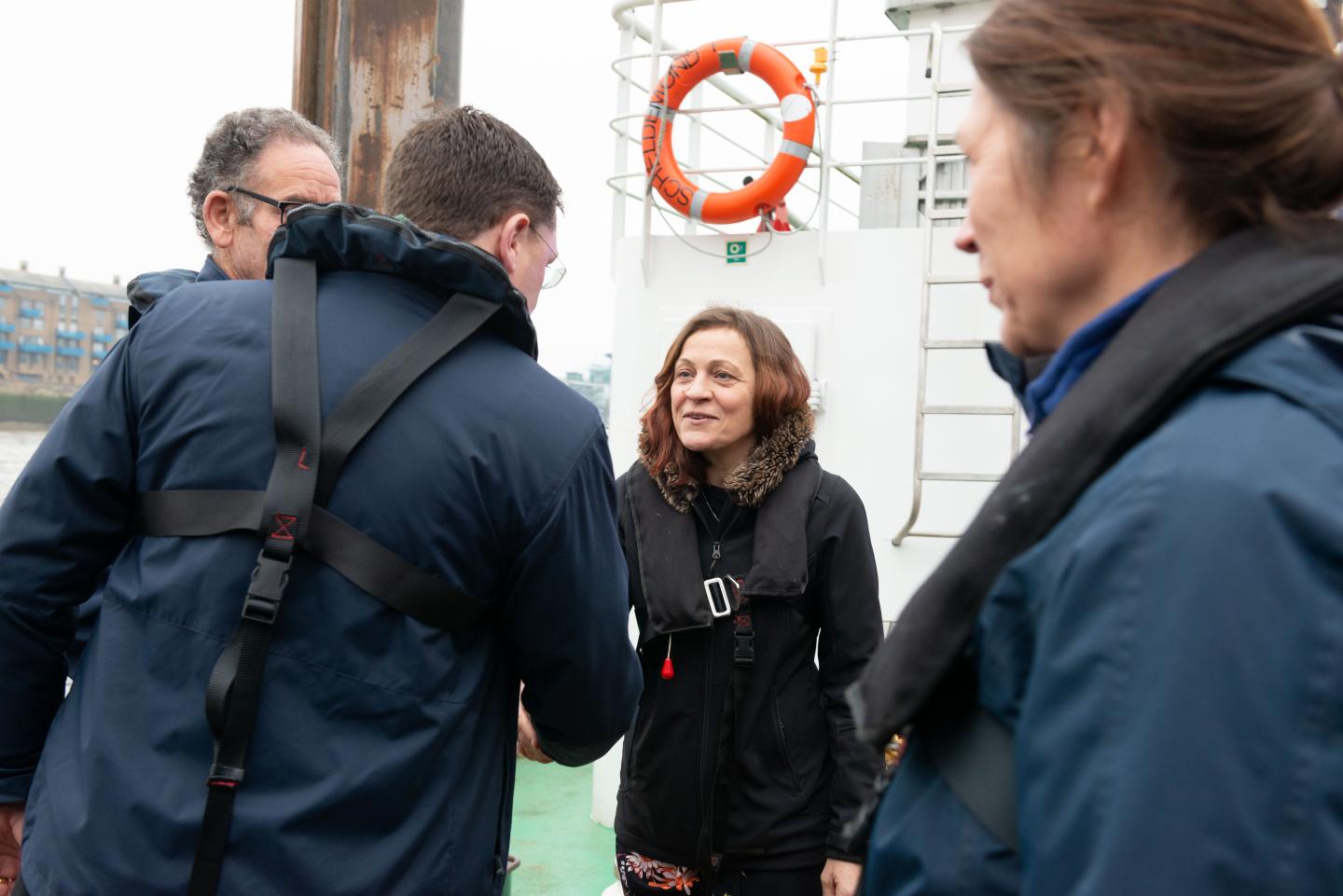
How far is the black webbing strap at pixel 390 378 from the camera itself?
147 centimetres

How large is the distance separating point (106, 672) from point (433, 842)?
51cm

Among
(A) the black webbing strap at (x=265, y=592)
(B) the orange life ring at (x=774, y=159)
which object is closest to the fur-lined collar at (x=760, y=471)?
(A) the black webbing strap at (x=265, y=592)

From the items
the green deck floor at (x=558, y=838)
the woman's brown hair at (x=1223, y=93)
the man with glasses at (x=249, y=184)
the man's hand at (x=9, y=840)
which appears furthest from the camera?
the green deck floor at (x=558, y=838)

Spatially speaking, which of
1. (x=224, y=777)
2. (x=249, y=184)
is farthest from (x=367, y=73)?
(x=224, y=777)

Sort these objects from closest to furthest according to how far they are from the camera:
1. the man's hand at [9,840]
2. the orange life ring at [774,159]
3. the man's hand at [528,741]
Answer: the man's hand at [9,840] → the man's hand at [528,741] → the orange life ring at [774,159]

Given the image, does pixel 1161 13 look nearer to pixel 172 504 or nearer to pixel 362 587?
pixel 362 587

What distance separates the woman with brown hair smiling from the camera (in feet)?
8.09

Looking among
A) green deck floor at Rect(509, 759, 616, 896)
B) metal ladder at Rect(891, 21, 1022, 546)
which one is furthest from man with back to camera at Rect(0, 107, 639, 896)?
metal ladder at Rect(891, 21, 1022, 546)

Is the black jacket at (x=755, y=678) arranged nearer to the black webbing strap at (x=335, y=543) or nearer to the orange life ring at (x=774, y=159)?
the black webbing strap at (x=335, y=543)

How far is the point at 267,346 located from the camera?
5.06ft

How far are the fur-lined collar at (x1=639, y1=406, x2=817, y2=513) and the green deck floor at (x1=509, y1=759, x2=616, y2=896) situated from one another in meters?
2.31

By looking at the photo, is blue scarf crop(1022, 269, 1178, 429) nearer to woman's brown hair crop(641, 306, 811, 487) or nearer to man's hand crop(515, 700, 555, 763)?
man's hand crop(515, 700, 555, 763)

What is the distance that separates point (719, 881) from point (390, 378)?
5.03 ft

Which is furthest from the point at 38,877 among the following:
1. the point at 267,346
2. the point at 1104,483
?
the point at 1104,483
